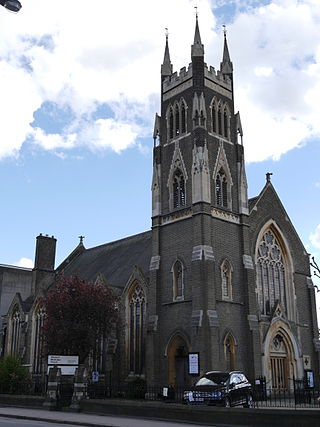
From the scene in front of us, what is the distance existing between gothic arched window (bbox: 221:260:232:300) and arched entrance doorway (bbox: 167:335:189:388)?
3963 millimetres

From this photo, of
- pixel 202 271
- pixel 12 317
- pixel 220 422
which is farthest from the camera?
pixel 12 317

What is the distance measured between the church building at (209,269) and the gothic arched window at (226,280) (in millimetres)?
67

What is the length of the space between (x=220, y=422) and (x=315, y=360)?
2225 cm

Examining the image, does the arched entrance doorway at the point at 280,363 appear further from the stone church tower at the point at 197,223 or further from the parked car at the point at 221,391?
the parked car at the point at 221,391

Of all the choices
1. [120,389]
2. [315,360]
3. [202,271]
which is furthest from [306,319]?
[120,389]

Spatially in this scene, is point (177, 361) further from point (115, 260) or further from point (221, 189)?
point (115, 260)

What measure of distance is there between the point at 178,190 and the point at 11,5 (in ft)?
91.3

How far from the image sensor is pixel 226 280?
35.2m

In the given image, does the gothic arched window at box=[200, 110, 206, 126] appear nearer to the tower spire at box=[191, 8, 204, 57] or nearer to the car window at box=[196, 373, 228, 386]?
the tower spire at box=[191, 8, 204, 57]

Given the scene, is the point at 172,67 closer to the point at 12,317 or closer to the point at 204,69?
the point at 204,69

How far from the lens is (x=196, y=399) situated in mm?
23359

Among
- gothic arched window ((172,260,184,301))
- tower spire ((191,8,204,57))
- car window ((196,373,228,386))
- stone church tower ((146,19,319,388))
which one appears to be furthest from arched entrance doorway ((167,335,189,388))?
tower spire ((191,8,204,57))

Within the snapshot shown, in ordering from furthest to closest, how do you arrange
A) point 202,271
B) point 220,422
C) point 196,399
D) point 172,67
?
1. point 172,67
2. point 202,271
3. point 196,399
4. point 220,422

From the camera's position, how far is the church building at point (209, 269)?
3388 cm
